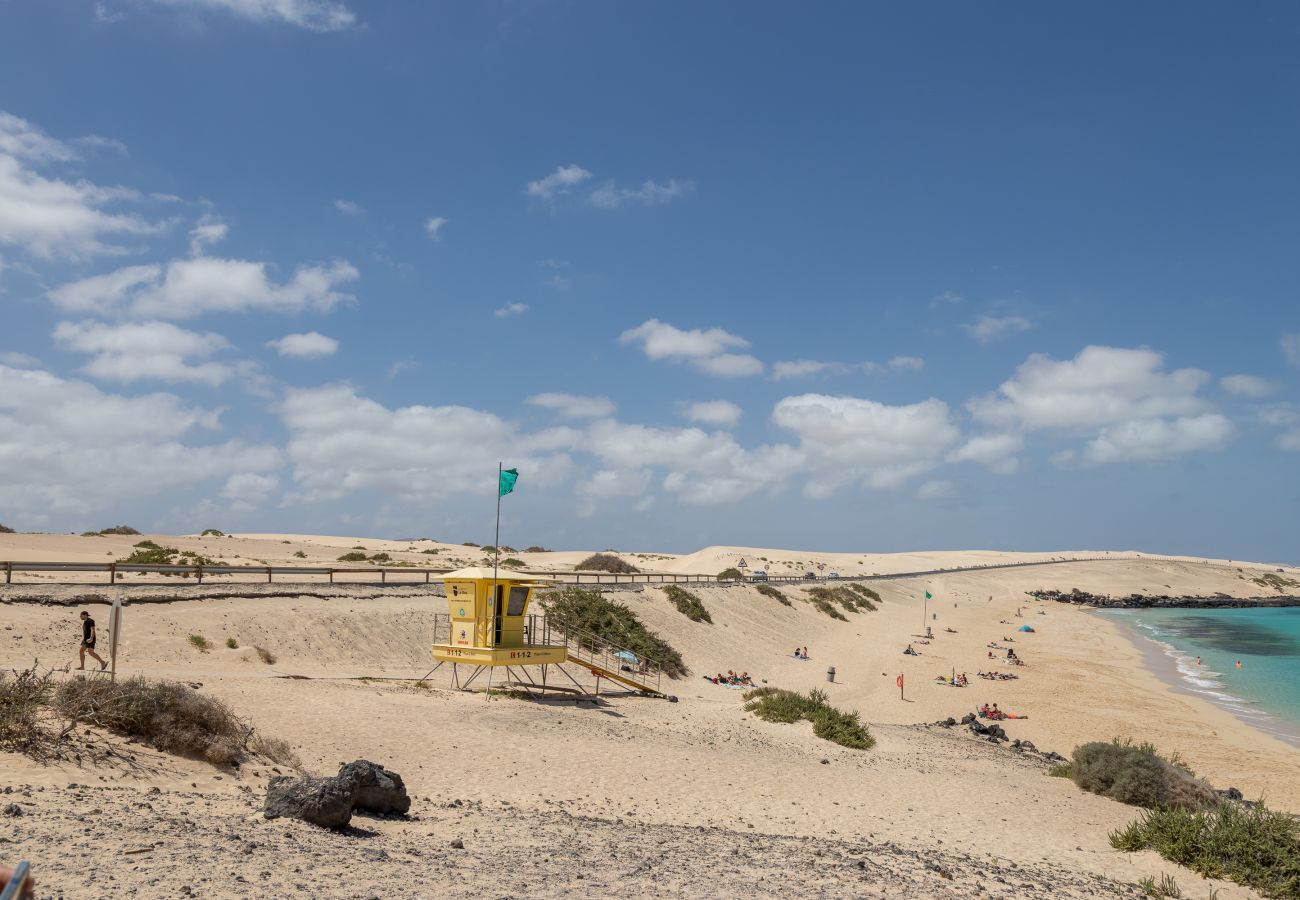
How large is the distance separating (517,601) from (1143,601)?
11621cm

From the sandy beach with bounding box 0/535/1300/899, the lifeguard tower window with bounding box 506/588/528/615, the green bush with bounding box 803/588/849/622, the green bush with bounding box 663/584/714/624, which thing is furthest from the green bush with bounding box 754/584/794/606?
the lifeguard tower window with bounding box 506/588/528/615

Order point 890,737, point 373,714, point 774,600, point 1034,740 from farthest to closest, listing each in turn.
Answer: point 774,600, point 1034,740, point 890,737, point 373,714

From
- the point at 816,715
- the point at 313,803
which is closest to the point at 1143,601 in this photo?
the point at 816,715

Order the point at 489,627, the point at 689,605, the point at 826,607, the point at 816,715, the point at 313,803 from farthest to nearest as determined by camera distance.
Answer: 1. the point at 826,607
2. the point at 689,605
3. the point at 816,715
4. the point at 489,627
5. the point at 313,803

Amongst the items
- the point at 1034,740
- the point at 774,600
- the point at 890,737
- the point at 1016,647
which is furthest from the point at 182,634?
the point at 1016,647

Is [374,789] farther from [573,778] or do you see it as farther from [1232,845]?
[1232,845]

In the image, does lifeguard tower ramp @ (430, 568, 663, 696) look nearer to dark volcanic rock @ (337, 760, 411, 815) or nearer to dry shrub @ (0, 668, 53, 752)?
dark volcanic rock @ (337, 760, 411, 815)

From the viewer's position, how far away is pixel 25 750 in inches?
432

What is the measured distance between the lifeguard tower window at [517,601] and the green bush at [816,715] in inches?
311

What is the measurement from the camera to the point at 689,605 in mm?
45125

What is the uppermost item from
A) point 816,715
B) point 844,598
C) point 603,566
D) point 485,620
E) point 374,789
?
point 485,620

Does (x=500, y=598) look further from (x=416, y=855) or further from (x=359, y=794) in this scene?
(x=416, y=855)

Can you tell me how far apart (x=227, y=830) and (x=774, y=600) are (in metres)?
50.3

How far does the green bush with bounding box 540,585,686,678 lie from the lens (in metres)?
35.0
